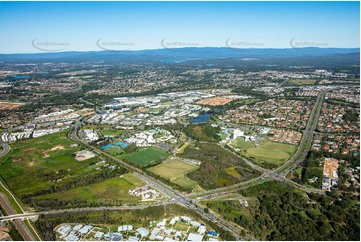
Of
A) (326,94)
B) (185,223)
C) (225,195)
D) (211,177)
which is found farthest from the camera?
(326,94)

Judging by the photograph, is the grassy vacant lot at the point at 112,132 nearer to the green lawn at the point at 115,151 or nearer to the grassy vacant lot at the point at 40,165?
the grassy vacant lot at the point at 40,165

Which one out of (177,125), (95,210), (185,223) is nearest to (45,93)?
(177,125)

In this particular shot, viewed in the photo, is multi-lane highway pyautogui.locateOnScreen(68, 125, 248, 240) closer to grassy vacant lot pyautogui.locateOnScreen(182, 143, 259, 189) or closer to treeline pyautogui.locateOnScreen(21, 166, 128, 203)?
treeline pyautogui.locateOnScreen(21, 166, 128, 203)

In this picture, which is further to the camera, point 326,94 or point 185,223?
point 326,94

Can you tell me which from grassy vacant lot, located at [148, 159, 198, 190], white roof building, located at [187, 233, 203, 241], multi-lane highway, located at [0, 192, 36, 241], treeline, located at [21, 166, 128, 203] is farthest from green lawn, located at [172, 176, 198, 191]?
multi-lane highway, located at [0, 192, 36, 241]

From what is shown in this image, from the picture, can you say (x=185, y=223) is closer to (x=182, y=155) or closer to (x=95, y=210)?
(x=95, y=210)
